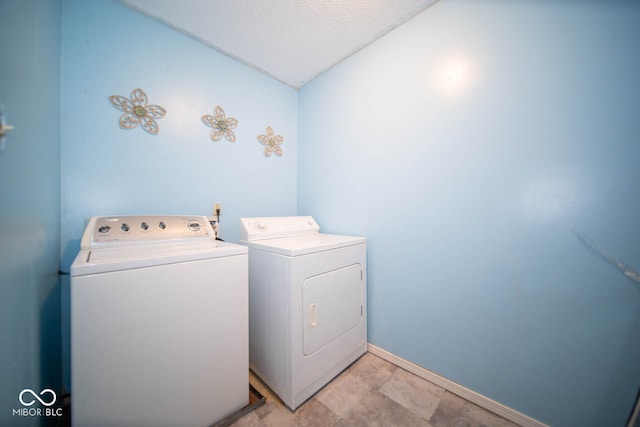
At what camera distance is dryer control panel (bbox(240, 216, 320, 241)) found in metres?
1.55

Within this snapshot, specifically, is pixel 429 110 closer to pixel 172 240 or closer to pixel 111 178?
pixel 172 240

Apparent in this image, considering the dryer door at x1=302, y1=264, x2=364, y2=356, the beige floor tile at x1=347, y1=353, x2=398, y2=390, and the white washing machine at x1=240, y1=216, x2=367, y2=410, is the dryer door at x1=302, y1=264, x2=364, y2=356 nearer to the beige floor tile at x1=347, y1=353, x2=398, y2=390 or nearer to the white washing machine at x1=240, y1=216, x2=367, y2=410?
the white washing machine at x1=240, y1=216, x2=367, y2=410

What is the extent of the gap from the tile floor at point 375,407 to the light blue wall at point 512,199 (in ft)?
0.47

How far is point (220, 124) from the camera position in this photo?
6.00 feet

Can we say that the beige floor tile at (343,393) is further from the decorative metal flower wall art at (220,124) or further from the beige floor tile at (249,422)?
the decorative metal flower wall art at (220,124)

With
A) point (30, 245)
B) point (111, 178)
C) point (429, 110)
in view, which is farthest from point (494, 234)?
point (111, 178)

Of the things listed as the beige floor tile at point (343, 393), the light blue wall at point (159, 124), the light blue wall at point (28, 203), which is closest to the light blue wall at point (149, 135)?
the light blue wall at point (159, 124)

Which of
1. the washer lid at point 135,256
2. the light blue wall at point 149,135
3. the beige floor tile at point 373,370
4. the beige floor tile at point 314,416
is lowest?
the beige floor tile at point 373,370

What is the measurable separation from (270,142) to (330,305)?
172 centimetres

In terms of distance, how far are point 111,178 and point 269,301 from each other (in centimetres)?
136

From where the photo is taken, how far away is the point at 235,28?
1607 mm

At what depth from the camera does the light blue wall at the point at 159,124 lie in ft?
4.17

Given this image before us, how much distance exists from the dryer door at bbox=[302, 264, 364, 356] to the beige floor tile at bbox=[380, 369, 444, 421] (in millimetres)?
436

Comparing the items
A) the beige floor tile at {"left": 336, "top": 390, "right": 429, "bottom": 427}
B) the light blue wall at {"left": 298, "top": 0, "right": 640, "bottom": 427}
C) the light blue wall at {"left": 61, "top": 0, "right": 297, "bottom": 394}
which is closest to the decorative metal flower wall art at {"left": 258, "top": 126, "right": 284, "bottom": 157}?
the light blue wall at {"left": 61, "top": 0, "right": 297, "bottom": 394}
